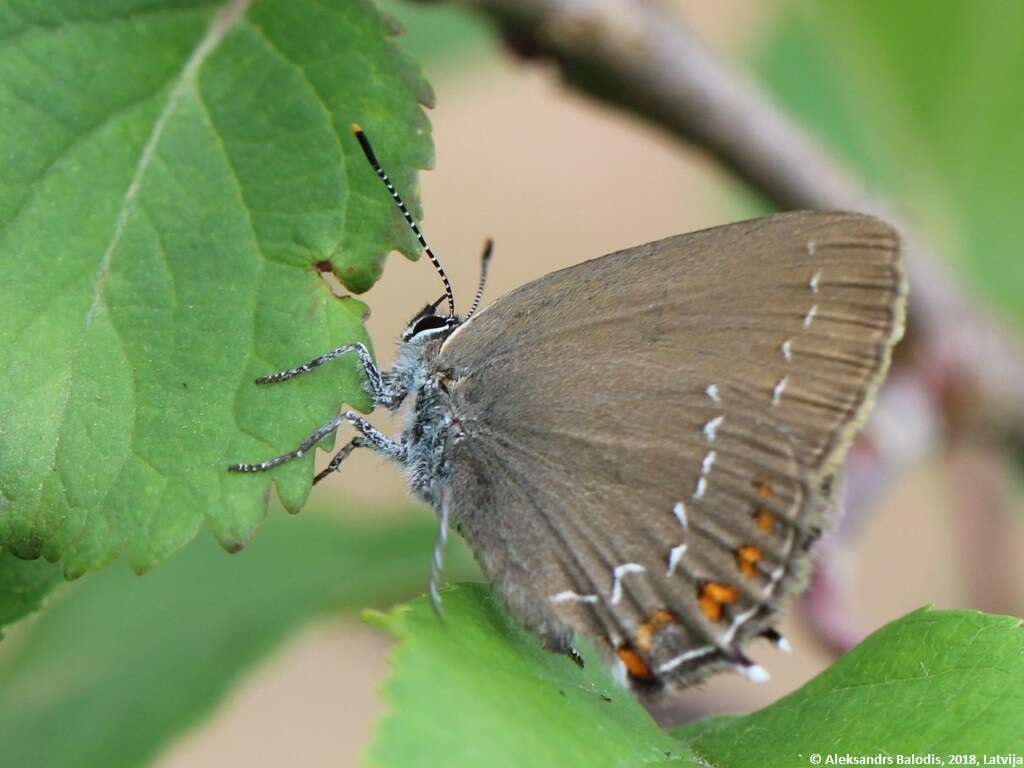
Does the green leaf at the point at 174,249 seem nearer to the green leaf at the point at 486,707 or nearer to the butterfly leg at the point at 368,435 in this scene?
the butterfly leg at the point at 368,435

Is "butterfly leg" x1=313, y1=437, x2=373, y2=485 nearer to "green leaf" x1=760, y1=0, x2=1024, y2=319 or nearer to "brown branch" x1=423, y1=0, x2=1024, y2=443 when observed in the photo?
"brown branch" x1=423, y1=0, x2=1024, y2=443

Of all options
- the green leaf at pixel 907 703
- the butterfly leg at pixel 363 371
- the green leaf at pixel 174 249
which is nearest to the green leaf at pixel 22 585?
the green leaf at pixel 174 249

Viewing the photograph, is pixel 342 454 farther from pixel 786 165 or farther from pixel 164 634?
pixel 786 165

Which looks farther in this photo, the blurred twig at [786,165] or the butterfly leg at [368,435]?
the blurred twig at [786,165]

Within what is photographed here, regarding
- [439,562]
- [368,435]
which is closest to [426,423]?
[368,435]

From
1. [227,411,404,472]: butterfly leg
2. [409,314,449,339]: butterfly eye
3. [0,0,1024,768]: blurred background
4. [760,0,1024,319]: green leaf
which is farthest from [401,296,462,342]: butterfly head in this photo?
[760,0,1024,319]: green leaf

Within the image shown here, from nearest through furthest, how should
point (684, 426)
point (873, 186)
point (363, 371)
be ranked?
point (363, 371) → point (684, 426) → point (873, 186)

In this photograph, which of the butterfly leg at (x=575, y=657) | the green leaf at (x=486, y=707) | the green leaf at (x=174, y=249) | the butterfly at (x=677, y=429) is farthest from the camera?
the butterfly at (x=677, y=429)
